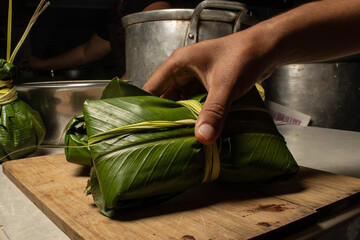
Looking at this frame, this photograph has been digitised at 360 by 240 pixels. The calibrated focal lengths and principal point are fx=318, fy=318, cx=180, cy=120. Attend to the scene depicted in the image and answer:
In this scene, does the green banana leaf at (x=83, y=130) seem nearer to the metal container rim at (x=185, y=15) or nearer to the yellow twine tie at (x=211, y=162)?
the yellow twine tie at (x=211, y=162)

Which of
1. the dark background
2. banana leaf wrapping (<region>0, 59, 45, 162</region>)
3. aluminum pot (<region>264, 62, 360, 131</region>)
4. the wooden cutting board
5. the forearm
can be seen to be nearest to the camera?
the wooden cutting board

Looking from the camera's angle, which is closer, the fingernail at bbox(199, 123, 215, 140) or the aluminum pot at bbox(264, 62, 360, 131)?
the fingernail at bbox(199, 123, 215, 140)

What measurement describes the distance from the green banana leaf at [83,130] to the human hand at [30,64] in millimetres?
2748

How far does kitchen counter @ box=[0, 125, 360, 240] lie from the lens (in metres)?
0.66

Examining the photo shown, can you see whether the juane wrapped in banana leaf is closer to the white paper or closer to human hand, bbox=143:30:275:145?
human hand, bbox=143:30:275:145

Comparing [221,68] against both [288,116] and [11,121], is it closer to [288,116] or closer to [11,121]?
[11,121]

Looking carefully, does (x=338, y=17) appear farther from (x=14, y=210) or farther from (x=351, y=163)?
(x=14, y=210)

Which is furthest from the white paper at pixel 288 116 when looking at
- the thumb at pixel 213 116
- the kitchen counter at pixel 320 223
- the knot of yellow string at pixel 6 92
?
the knot of yellow string at pixel 6 92

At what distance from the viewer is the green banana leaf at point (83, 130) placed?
833mm

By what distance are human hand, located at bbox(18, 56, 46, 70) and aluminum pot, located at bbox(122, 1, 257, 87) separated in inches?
86.4

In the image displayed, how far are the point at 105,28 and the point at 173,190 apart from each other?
9.79ft

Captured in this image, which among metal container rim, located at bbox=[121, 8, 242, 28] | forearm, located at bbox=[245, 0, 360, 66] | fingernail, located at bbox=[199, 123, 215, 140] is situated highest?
metal container rim, located at bbox=[121, 8, 242, 28]

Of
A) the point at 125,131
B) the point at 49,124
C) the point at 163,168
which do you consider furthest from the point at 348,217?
the point at 49,124

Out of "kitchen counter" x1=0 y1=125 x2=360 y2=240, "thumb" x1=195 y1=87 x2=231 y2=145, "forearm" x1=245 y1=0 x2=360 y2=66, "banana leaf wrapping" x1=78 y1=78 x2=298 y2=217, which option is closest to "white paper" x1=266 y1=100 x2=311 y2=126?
"kitchen counter" x1=0 y1=125 x2=360 y2=240
